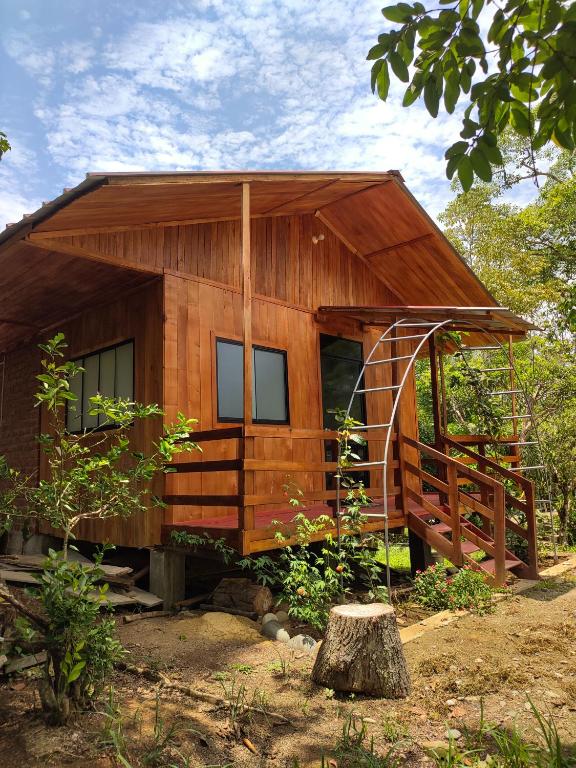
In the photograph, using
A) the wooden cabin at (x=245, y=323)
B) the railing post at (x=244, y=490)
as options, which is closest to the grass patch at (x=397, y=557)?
the wooden cabin at (x=245, y=323)

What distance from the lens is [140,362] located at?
22.8 ft

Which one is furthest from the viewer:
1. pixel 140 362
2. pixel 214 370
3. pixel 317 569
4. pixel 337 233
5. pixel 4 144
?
pixel 337 233

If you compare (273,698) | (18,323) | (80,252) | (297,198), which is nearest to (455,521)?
(273,698)

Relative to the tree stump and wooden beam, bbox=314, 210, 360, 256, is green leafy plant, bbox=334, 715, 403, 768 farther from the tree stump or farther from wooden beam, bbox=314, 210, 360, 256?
wooden beam, bbox=314, 210, 360, 256

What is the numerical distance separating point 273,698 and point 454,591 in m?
3.05

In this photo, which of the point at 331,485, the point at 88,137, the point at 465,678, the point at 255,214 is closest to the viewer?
the point at 465,678

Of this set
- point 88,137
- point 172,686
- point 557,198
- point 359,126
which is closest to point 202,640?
point 172,686

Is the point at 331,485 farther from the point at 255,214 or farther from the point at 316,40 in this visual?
the point at 316,40

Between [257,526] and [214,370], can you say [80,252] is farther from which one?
[257,526]

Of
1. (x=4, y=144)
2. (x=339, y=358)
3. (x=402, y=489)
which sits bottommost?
(x=402, y=489)

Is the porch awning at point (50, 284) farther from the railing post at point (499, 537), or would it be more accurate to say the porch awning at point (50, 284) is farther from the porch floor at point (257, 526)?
the railing post at point (499, 537)

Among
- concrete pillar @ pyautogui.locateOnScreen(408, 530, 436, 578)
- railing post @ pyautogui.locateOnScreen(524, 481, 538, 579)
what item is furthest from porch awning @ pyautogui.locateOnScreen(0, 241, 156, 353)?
railing post @ pyautogui.locateOnScreen(524, 481, 538, 579)

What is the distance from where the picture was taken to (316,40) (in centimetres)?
367

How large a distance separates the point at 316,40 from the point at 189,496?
4269 millimetres
